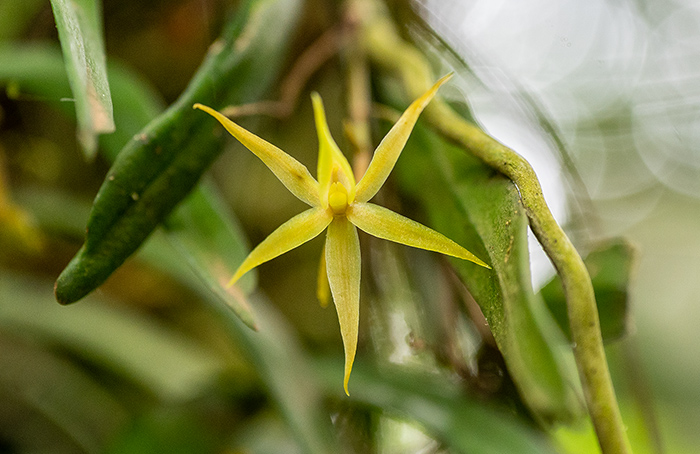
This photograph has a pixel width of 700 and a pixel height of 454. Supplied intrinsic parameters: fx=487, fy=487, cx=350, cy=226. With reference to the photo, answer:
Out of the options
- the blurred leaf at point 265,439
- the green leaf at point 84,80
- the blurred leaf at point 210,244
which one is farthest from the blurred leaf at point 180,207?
the blurred leaf at point 265,439

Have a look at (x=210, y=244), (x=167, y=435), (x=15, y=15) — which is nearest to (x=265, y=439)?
(x=167, y=435)

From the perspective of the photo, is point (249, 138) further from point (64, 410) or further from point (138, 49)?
point (138, 49)

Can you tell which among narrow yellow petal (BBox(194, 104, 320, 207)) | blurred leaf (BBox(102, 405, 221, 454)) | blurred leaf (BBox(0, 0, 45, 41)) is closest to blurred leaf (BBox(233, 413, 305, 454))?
blurred leaf (BBox(102, 405, 221, 454))

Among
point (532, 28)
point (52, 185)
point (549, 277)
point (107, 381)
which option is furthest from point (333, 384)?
point (532, 28)

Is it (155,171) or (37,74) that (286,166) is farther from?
(37,74)

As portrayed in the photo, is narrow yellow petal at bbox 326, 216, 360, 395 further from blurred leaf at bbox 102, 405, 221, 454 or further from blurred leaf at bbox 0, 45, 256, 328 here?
blurred leaf at bbox 102, 405, 221, 454

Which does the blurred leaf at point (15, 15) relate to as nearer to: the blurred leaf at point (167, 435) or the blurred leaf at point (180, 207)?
the blurred leaf at point (180, 207)

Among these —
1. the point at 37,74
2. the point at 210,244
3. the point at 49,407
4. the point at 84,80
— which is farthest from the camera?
the point at 49,407
